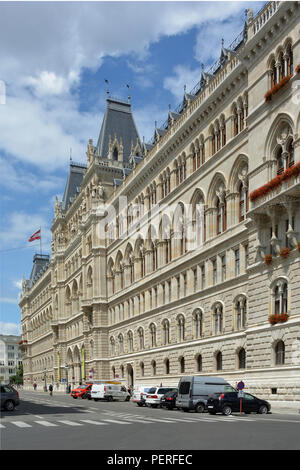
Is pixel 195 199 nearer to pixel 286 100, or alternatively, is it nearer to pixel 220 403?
pixel 286 100

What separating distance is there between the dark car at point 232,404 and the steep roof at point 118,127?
191 ft

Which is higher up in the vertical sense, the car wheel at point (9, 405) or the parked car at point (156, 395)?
the car wheel at point (9, 405)

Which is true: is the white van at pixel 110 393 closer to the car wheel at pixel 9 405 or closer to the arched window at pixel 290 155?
the car wheel at pixel 9 405

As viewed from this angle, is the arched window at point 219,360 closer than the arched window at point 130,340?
Yes

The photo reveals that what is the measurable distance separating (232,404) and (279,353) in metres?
5.65

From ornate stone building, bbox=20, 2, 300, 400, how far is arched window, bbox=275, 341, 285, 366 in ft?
0.29

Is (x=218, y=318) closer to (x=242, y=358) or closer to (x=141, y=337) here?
(x=242, y=358)

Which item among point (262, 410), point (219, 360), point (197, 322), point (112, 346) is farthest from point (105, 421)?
point (112, 346)

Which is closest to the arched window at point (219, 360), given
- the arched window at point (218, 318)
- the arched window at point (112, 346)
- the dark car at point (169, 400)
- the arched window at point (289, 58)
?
the arched window at point (218, 318)

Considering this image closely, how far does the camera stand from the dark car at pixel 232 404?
1189 inches

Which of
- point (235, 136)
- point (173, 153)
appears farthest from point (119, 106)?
point (235, 136)

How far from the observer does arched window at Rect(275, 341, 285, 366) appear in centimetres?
3438

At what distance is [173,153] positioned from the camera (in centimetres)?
5600
